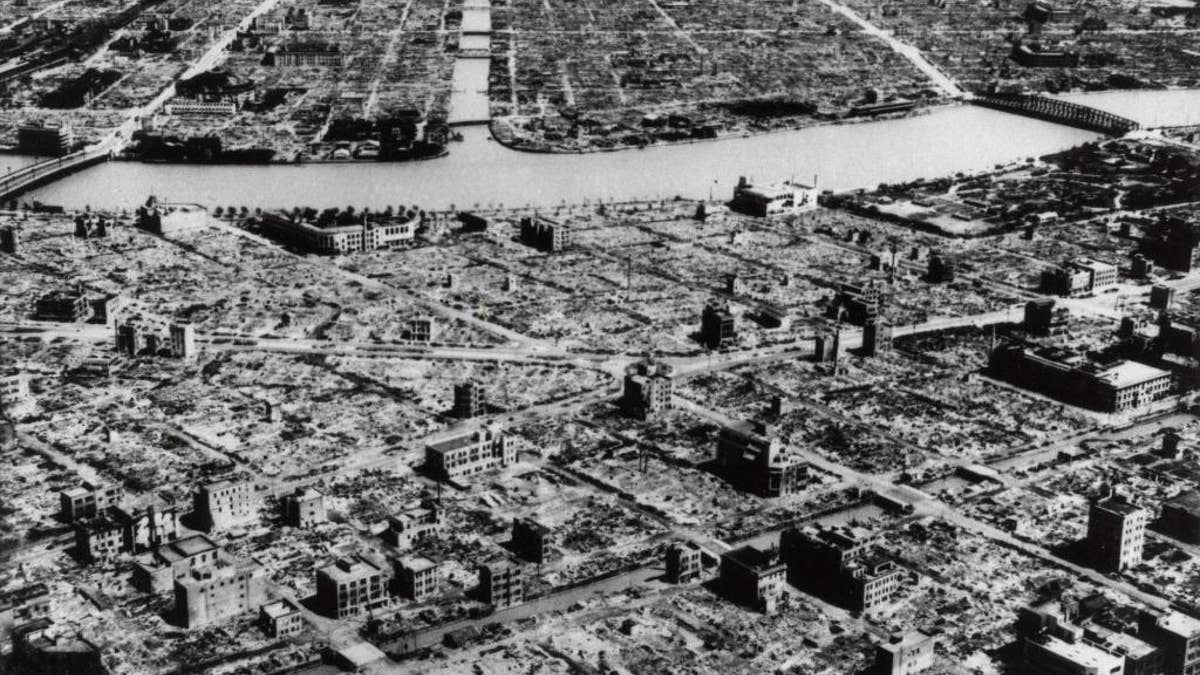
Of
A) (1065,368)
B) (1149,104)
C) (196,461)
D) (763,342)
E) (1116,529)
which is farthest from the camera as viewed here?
(1149,104)

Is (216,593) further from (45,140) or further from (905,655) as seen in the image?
(45,140)

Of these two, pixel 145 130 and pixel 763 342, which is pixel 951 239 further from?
pixel 145 130

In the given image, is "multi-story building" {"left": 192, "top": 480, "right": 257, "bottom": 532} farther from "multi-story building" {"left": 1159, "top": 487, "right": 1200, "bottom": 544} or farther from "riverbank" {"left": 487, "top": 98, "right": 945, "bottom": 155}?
"riverbank" {"left": 487, "top": 98, "right": 945, "bottom": 155}

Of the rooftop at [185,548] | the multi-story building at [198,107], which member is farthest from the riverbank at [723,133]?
the rooftop at [185,548]

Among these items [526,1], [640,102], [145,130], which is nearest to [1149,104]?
[640,102]

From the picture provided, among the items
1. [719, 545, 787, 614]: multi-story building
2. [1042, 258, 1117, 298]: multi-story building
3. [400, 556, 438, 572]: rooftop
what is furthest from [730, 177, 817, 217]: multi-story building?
[400, 556, 438, 572]: rooftop

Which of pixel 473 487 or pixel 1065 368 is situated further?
pixel 1065 368

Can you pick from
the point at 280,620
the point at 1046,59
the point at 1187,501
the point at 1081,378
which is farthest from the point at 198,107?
the point at 1187,501
